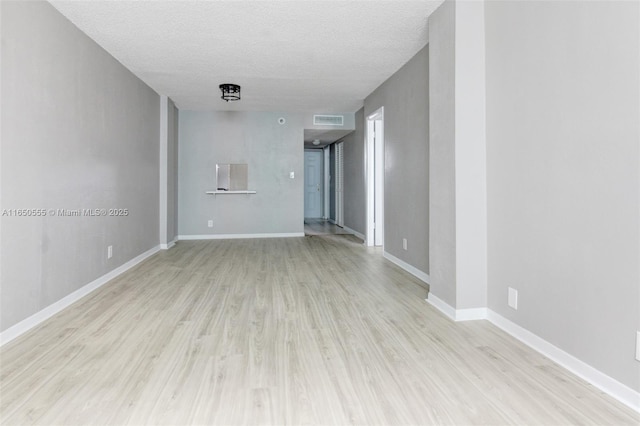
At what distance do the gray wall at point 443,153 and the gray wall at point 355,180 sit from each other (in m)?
3.44

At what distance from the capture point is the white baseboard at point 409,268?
395 cm

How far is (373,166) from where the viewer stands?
20.8 feet

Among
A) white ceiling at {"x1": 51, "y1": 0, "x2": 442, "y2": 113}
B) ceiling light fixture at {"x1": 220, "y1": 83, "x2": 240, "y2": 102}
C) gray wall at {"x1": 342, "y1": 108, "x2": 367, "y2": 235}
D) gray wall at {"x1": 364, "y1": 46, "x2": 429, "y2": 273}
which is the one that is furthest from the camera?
gray wall at {"x1": 342, "y1": 108, "x2": 367, "y2": 235}

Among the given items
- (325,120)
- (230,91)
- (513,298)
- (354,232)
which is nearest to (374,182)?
(354,232)

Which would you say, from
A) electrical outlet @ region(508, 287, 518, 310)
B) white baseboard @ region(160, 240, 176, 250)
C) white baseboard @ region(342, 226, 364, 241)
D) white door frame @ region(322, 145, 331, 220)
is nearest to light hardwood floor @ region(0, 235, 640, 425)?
electrical outlet @ region(508, 287, 518, 310)

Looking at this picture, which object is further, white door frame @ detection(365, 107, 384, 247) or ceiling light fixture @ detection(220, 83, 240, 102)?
white door frame @ detection(365, 107, 384, 247)

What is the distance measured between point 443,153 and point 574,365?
1.63 metres

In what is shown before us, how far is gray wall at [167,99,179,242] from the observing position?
619 centimetres

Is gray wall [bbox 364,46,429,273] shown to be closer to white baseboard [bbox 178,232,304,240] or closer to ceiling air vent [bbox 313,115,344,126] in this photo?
ceiling air vent [bbox 313,115,344,126]

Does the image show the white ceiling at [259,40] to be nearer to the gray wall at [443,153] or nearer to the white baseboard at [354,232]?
the gray wall at [443,153]

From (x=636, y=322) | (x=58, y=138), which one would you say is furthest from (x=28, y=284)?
(x=636, y=322)

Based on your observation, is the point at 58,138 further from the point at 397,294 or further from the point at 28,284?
the point at 397,294

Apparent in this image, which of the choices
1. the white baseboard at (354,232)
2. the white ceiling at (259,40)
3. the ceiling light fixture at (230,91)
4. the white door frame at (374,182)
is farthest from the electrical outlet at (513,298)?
the white baseboard at (354,232)

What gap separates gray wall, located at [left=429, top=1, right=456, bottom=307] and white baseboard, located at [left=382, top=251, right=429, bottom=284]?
2.64 ft
